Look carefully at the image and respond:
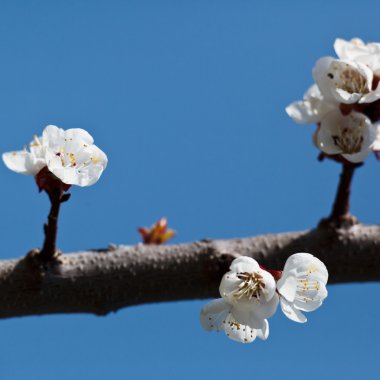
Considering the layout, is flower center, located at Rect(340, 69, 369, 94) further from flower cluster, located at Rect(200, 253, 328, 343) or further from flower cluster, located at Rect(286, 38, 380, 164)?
flower cluster, located at Rect(200, 253, 328, 343)

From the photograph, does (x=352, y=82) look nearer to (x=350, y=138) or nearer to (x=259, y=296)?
(x=350, y=138)

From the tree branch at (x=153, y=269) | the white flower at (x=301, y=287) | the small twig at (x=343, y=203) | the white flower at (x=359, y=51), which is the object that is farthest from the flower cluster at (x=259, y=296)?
the white flower at (x=359, y=51)

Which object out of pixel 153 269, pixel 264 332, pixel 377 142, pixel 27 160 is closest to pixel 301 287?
pixel 264 332

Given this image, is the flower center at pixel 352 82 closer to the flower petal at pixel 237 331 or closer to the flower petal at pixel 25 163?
the flower petal at pixel 237 331

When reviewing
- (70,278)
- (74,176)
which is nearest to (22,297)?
(70,278)

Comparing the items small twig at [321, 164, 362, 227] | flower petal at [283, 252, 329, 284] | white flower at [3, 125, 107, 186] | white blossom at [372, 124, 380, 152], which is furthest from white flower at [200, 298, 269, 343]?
white blossom at [372, 124, 380, 152]

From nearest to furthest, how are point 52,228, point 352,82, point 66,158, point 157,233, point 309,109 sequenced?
point 66,158
point 52,228
point 352,82
point 309,109
point 157,233

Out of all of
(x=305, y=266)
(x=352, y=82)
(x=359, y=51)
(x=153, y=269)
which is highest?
(x=359, y=51)

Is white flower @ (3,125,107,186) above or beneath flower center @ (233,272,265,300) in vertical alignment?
above
